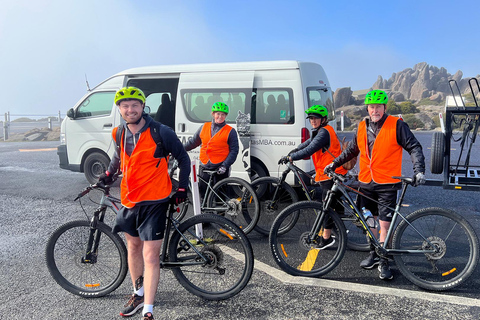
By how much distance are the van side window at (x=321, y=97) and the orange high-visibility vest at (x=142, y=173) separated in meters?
4.13

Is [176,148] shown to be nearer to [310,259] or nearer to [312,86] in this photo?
[310,259]

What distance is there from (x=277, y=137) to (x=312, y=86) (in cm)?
110

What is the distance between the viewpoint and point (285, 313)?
315 centimetres

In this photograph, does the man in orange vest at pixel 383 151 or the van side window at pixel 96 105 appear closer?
the man in orange vest at pixel 383 151

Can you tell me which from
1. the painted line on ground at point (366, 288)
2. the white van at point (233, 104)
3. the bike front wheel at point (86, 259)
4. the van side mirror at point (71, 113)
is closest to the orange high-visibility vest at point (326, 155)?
the painted line on ground at point (366, 288)

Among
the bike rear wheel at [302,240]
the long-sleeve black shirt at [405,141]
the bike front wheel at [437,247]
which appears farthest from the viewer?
the bike rear wheel at [302,240]

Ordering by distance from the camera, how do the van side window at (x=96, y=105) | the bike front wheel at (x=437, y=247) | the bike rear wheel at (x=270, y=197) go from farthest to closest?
the van side window at (x=96, y=105) < the bike rear wheel at (x=270, y=197) < the bike front wheel at (x=437, y=247)

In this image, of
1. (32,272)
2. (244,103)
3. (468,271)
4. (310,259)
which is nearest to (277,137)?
(244,103)

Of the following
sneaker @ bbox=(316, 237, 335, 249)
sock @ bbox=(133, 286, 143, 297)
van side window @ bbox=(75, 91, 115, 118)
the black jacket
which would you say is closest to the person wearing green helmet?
the black jacket

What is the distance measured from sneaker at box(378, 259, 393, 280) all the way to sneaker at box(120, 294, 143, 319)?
2307 mm

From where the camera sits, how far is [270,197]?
523cm

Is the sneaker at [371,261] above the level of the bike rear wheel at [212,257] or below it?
below

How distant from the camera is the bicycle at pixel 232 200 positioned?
16.7ft

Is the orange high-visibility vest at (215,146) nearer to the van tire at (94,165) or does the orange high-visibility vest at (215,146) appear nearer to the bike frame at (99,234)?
the bike frame at (99,234)
